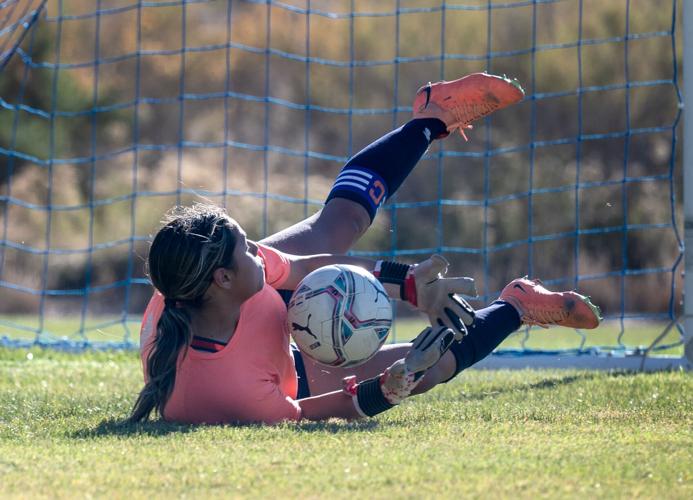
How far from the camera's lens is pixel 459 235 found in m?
15.9

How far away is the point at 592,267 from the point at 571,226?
70.3 inches

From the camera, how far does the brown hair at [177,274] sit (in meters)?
3.86

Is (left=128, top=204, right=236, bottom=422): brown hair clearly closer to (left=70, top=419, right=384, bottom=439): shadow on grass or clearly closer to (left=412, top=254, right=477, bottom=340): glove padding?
(left=70, top=419, right=384, bottom=439): shadow on grass

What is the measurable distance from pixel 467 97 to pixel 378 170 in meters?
0.54

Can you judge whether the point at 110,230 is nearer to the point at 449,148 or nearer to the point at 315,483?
the point at 449,148

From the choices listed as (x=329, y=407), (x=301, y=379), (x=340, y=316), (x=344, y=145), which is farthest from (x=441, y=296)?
(x=344, y=145)

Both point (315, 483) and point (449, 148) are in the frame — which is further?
point (449, 148)

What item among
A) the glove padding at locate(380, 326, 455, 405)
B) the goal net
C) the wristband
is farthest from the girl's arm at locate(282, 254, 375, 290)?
the goal net

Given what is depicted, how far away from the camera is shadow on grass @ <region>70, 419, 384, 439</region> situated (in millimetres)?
3682

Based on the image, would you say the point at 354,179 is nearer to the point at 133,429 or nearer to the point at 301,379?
the point at 301,379

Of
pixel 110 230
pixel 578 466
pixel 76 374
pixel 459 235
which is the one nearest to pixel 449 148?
pixel 459 235

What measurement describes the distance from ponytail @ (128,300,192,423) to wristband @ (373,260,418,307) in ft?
2.23

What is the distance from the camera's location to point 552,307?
441 centimetres

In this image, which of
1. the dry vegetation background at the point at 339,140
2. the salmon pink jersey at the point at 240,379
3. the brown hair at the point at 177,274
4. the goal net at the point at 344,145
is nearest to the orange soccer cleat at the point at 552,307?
the salmon pink jersey at the point at 240,379
